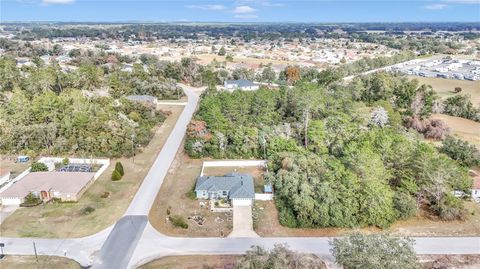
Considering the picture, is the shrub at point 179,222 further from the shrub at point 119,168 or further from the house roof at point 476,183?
the house roof at point 476,183

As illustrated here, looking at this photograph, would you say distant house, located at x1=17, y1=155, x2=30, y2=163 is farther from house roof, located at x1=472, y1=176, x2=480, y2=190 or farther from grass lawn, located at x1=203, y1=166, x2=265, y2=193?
house roof, located at x1=472, y1=176, x2=480, y2=190

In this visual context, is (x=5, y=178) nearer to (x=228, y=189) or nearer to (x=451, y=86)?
(x=228, y=189)

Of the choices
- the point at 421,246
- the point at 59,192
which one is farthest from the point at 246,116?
the point at 421,246

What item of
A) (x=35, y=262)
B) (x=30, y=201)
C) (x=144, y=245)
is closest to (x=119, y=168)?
(x=30, y=201)

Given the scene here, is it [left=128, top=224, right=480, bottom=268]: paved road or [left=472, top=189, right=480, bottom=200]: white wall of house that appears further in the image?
[left=472, top=189, right=480, bottom=200]: white wall of house

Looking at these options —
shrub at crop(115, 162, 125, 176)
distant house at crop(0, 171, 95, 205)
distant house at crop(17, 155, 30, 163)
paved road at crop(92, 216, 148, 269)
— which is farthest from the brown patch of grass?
distant house at crop(17, 155, 30, 163)

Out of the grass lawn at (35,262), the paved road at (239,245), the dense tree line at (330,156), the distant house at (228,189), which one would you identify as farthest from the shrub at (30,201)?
the dense tree line at (330,156)

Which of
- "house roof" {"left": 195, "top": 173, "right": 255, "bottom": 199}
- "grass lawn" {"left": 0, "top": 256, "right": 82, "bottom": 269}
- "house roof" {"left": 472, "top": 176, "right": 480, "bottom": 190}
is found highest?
"house roof" {"left": 472, "top": 176, "right": 480, "bottom": 190}
